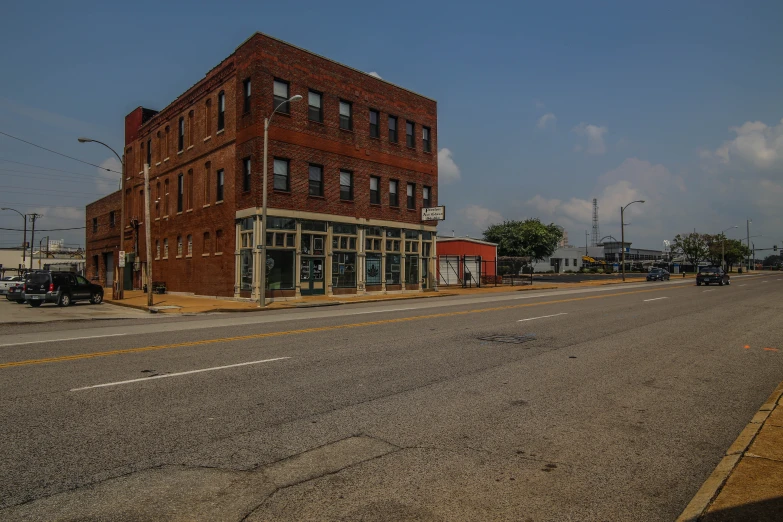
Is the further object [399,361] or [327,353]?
[327,353]

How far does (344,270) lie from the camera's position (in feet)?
104

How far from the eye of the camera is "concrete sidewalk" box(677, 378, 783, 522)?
3604 millimetres

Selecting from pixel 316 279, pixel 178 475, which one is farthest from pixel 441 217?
pixel 178 475

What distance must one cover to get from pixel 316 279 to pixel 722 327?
67.3ft

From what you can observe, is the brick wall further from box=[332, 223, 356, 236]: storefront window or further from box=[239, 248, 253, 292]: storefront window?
box=[239, 248, 253, 292]: storefront window

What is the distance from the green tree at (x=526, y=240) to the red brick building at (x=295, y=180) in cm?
3859

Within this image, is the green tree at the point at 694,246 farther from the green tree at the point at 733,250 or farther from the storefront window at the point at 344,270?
the storefront window at the point at 344,270

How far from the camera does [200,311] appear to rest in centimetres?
2319

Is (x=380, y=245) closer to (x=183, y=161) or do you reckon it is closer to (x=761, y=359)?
(x=183, y=161)

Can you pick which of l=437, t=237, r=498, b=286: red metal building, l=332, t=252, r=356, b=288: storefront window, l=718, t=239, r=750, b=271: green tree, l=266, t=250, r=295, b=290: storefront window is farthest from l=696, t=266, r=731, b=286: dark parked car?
l=718, t=239, r=750, b=271: green tree

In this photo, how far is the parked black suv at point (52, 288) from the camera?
2625 centimetres

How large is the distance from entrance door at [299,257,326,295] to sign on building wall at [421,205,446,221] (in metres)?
9.24

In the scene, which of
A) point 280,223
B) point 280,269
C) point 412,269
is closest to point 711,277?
point 412,269

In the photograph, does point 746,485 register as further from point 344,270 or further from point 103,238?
point 103,238
